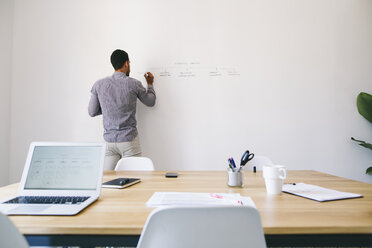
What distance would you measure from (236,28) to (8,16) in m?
2.71

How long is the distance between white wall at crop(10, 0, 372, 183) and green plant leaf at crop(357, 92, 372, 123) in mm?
103

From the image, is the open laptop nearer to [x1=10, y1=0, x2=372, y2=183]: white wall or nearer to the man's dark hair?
the man's dark hair

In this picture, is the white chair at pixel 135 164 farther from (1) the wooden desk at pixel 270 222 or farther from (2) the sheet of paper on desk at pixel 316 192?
(2) the sheet of paper on desk at pixel 316 192

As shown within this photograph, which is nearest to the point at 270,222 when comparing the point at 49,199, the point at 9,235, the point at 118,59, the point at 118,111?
the point at 9,235

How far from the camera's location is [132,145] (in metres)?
2.24

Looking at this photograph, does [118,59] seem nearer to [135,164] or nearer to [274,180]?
[135,164]

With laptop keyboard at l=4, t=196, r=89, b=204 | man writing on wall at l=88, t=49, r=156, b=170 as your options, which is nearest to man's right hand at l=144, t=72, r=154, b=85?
man writing on wall at l=88, t=49, r=156, b=170

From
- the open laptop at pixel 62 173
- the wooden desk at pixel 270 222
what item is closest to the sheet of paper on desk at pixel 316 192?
the wooden desk at pixel 270 222

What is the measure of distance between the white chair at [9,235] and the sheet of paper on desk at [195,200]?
393 mm

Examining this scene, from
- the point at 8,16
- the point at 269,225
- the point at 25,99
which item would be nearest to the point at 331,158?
the point at 269,225

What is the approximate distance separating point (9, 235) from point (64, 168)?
1.51 feet

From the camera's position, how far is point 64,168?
38.6 inches

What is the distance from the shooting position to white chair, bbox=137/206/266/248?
0.54 m

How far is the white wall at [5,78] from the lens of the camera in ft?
8.50
